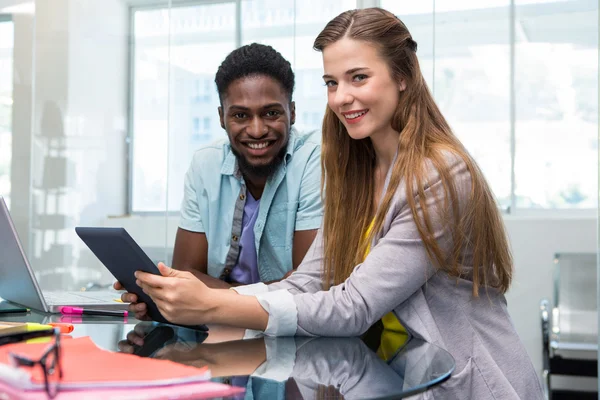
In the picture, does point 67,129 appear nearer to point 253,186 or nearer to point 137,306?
point 253,186

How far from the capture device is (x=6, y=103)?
12.0ft

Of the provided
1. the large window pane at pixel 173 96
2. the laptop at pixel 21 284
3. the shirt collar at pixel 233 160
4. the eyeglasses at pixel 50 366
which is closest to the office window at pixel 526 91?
the large window pane at pixel 173 96

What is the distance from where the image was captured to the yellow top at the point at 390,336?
4.17 ft

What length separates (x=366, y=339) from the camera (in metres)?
1.42

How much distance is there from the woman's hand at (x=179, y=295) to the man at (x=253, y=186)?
962mm

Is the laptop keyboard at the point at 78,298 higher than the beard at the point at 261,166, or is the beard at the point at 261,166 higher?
the beard at the point at 261,166

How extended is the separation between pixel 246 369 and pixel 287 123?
1339 millimetres

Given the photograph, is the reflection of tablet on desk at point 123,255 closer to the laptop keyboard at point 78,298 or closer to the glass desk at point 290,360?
the glass desk at point 290,360

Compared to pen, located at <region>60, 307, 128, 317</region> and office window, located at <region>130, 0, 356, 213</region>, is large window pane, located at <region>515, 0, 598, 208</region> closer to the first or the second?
office window, located at <region>130, 0, 356, 213</region>

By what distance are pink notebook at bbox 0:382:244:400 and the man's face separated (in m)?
1.41

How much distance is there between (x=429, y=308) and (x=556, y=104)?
2513 mm

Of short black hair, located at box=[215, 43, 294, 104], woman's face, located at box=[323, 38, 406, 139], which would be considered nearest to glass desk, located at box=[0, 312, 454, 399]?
woman's face, located at box=[323, 38, 406, 139]

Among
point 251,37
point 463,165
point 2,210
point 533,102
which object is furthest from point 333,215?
point 533,102

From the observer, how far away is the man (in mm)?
2268
